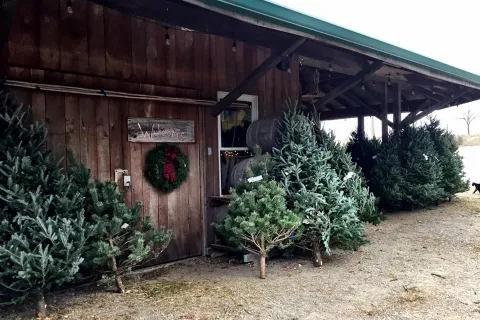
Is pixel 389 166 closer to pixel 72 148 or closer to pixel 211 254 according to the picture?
pixel 211 254

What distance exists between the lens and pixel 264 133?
5.16 m

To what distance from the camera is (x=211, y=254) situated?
17.0ft

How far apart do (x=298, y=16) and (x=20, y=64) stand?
8.63 feet

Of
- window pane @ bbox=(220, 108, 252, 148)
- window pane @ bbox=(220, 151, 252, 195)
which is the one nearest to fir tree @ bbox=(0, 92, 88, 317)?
window pane @ bbox=(220, 151, 252, 195)

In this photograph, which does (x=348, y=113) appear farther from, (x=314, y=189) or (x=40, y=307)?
(x=40, y=307)

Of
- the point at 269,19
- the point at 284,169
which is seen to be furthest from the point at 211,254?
the point at 269,19

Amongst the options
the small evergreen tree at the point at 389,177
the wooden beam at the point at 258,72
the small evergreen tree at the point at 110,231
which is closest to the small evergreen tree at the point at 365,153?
the small evergreen tree at the point at 389,177

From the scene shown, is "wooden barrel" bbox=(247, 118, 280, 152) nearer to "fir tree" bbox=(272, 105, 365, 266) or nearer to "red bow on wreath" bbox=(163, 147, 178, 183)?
"fir tree" bbox=(272, 105, 365, 266)

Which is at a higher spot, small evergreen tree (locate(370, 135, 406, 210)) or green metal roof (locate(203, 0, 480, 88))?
green metal roof (locate(203, 0, 480, 88))

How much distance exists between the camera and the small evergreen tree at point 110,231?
131 inches

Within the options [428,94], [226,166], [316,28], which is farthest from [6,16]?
[428,94]

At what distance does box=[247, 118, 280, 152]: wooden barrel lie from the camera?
505 cm

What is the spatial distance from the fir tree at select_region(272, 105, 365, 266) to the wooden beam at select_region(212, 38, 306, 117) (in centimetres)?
57

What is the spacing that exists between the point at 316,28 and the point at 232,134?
213 centimetres
